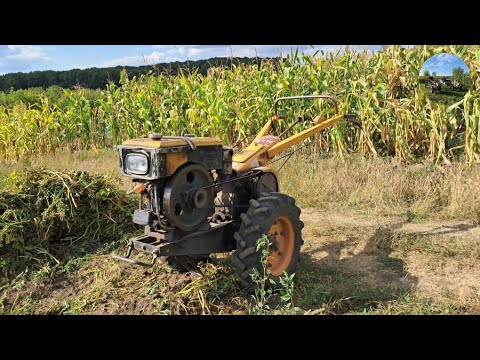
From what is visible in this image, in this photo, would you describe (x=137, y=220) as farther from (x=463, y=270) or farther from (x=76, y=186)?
(x=463, y=270)

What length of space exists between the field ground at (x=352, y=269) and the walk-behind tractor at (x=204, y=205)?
13.3 inches

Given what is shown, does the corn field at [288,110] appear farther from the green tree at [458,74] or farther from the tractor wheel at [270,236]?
the tractor wheel at [270,236]

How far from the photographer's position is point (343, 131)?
7703mm

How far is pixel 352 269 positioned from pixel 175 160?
7.19 feet

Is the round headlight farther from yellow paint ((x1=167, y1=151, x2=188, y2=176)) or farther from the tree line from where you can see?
the tree line

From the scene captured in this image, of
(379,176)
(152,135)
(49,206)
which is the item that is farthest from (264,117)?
(152,135)

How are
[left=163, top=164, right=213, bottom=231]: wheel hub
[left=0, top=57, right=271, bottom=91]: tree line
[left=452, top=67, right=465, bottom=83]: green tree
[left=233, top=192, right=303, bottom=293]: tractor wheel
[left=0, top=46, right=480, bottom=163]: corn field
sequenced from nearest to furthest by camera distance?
[left=163, top=164, right=213, bottom=231]: wheel hub, [left=233, top=192, right=303, bottom=293]: tractor wheel, [left=452, top=67, right=465, bottom=83]: green tree, [left=0, top=46, right=480, bottom=163]: corn field, [left=0, top=57, right=271, bottom=91]: tree line

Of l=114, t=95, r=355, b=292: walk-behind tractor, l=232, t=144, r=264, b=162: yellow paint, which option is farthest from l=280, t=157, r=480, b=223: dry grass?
l=114, t=95, r=355, b=292: walk-behind tractor

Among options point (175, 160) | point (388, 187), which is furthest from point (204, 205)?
point (388, 187)

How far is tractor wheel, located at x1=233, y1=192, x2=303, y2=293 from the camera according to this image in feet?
12.6

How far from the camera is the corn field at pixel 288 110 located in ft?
23.1

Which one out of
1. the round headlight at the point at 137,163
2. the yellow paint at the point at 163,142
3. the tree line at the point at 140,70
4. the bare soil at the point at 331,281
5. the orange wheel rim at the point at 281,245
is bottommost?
the bare soil at the point at 331,281

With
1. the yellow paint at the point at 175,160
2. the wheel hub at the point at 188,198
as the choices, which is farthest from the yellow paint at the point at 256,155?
the yellow paint at the point at 175,160

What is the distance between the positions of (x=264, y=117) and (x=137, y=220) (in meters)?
5.18
